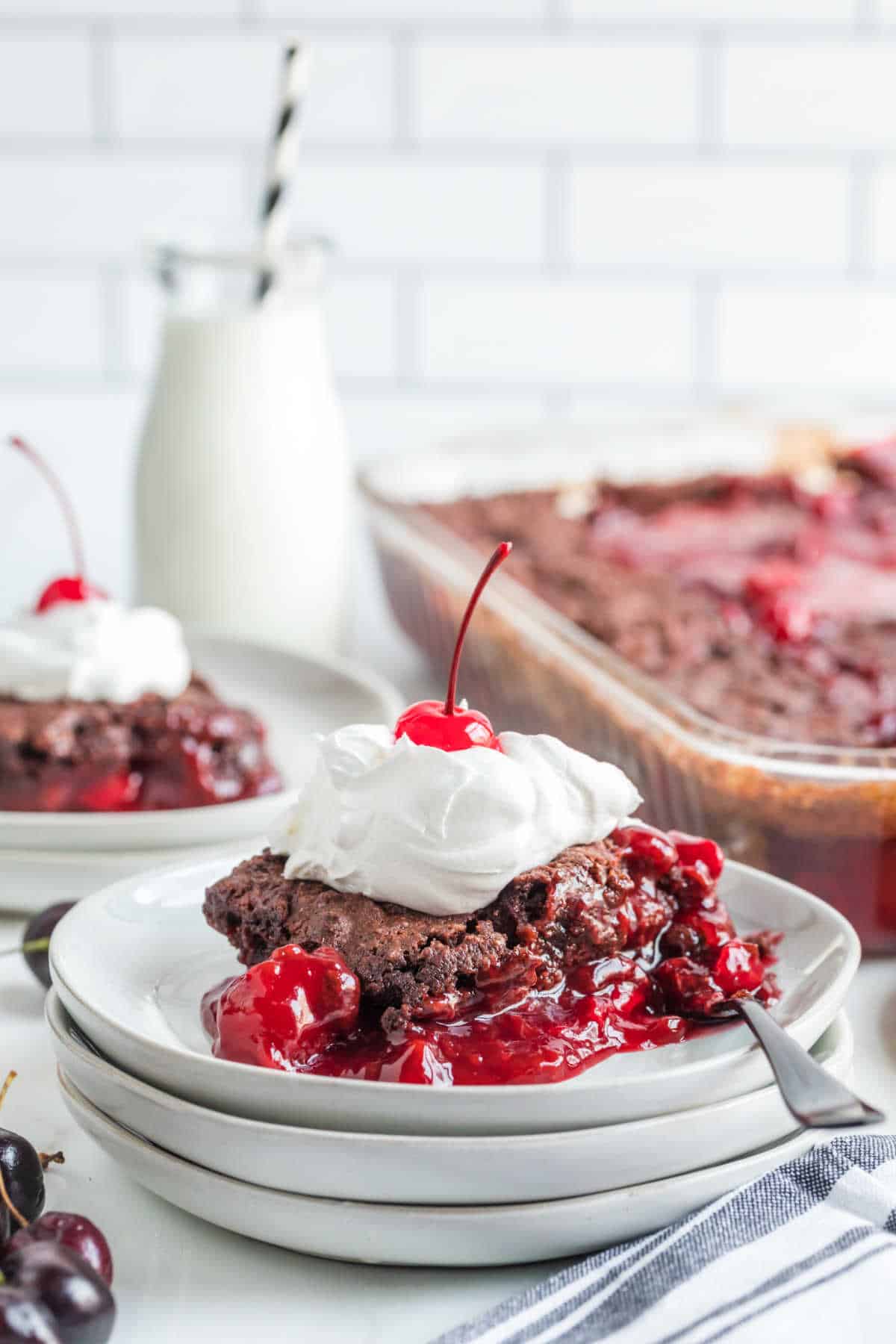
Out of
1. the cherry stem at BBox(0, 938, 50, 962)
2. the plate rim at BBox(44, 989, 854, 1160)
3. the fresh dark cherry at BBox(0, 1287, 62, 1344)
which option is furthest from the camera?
the cherry stem at BBox(0, 938, 50, 962)

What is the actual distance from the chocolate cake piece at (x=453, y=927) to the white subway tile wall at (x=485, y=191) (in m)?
2.66

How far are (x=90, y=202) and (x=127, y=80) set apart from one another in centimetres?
29

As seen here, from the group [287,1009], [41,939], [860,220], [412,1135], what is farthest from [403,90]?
[412,1135]

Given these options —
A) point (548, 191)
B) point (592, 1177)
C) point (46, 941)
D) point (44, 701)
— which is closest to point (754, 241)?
point (548, 191)

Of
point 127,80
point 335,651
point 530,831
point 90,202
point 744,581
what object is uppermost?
point 127,80

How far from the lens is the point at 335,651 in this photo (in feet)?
8.72

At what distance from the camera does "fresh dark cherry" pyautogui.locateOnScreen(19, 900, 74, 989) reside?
1.52 m

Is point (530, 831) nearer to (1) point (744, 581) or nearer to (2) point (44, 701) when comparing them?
(2) point (44, 701)

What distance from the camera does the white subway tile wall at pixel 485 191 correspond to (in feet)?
12.6

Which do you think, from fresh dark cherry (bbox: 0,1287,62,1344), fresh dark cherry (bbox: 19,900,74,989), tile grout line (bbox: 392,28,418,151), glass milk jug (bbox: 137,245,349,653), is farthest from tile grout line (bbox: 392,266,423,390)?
fresh dark cherry (bbox: 0,1287,62,1344)

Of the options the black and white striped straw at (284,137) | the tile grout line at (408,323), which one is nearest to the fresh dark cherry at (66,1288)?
the black and white striped straw at (284,137)

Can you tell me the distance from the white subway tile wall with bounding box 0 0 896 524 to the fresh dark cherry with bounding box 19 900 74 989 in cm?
264

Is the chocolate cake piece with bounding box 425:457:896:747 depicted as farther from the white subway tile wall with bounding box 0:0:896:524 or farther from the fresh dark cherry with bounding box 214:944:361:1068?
the white subway tile wall with bounding box 0:0:896:524

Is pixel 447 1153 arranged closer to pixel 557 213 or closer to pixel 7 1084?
pixel 7 1084
